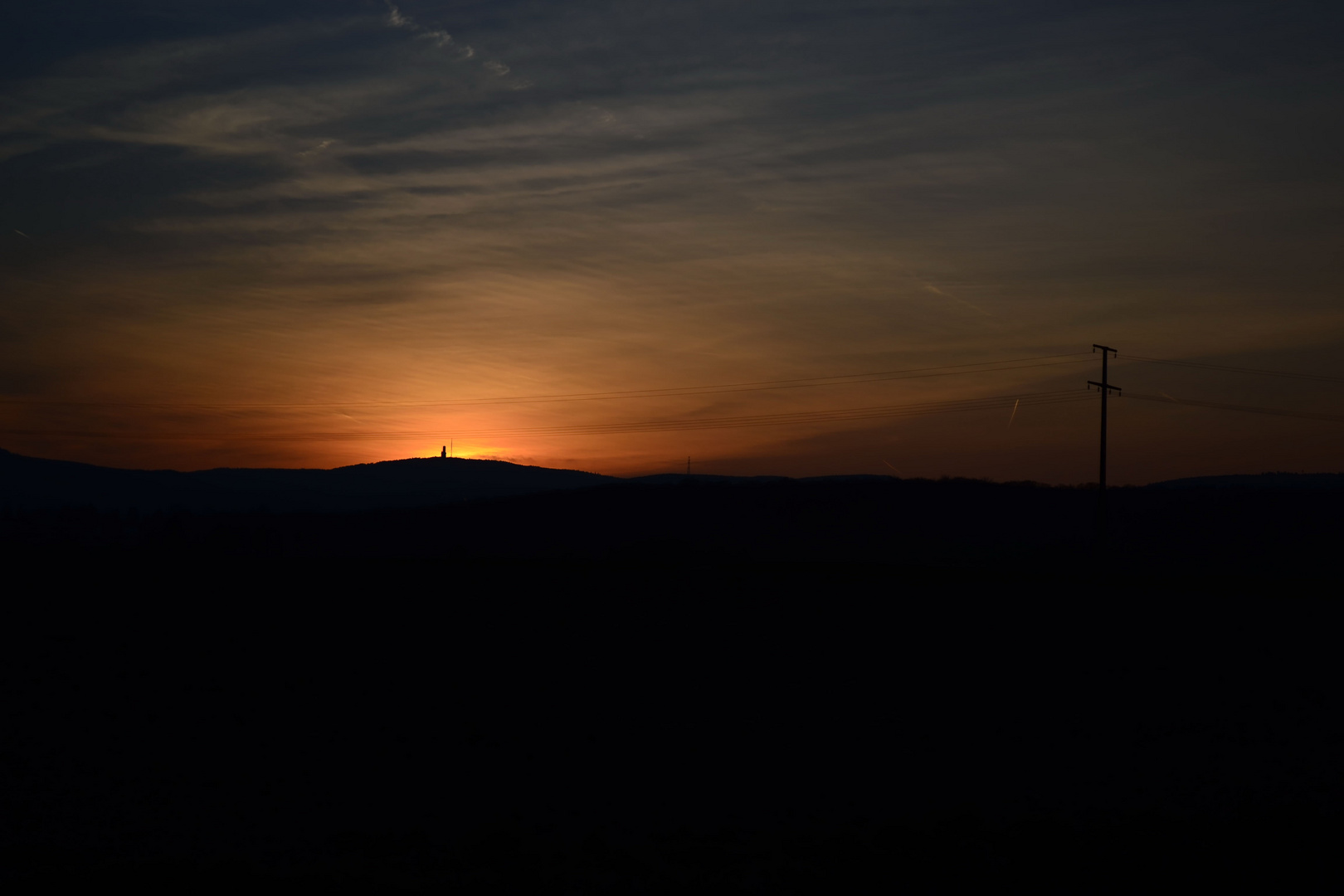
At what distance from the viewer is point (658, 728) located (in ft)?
65.7

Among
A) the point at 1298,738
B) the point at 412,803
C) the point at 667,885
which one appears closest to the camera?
the point at 667,885

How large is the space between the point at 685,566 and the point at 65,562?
68.1 ft

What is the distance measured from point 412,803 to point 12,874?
5394mm

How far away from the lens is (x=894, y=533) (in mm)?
83750

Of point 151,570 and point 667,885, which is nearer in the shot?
point 667,885

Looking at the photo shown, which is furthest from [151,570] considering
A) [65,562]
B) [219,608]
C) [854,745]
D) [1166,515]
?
[1166,515]

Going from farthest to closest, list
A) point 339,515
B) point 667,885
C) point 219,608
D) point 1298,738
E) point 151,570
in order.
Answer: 1. point 339,515
2. point 151,570
3. point 219,608
4. point 1298,738
5. point 667,885

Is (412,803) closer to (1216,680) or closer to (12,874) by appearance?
(12,874)

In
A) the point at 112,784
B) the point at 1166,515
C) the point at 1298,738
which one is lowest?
the point at 112,784

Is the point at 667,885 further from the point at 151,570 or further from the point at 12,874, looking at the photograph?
the point at 151,570

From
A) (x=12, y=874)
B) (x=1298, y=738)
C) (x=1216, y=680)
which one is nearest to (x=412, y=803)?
(x=12, y=874)

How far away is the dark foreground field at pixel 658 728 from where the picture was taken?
41.5 feet

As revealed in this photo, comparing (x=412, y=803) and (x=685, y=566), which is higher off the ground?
(x=685, y=566)

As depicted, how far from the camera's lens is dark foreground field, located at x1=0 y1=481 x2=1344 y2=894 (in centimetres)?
1264
